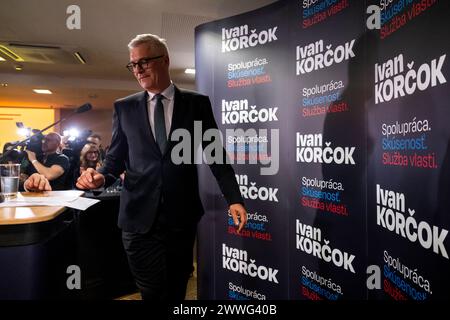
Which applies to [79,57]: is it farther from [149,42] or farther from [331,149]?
[331,149]

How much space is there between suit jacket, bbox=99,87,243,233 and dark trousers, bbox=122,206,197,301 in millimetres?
35

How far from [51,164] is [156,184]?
249 centimetres

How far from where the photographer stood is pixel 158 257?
1.32m

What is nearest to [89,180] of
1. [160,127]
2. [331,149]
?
Answer: [160,127]

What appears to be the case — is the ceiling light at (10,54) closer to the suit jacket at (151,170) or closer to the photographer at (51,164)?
the photographer at (51,164)

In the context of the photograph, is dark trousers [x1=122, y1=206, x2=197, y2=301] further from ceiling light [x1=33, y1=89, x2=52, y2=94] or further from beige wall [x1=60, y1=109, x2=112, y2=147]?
beige wall [x1=60, y1=109, x2=112, y2=147]

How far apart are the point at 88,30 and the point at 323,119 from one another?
3.26 m

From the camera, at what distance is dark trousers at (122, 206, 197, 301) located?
1.32 m

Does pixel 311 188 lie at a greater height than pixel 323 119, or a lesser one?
lesser

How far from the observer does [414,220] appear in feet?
4.09

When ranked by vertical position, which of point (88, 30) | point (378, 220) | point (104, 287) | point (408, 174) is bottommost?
point (104, 287)
